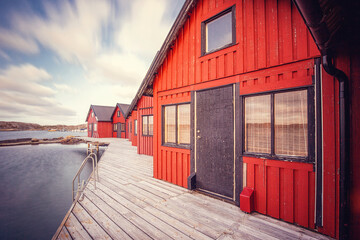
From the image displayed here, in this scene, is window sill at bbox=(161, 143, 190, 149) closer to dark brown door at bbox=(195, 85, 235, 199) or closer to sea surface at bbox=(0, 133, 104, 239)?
dark brown door at bbox=(195, 85, 235, 199)

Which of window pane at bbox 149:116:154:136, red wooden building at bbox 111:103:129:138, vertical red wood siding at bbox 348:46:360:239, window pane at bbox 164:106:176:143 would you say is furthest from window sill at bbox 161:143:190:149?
red wooden building at bbox 111:103:129:138

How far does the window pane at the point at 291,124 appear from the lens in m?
2.79

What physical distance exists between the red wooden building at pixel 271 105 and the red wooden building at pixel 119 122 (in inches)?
896

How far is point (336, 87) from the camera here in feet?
7.98

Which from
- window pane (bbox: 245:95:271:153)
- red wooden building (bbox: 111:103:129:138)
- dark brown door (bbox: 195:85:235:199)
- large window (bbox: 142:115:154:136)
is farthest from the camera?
red wooden building (bbox: 111:103:129:138)

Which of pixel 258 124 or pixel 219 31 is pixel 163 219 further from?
pixel 219 31

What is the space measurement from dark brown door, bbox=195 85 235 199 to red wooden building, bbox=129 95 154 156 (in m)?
6.89

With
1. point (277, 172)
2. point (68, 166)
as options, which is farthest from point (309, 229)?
point (68, 166)

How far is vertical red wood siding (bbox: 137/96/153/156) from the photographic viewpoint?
10727 mm

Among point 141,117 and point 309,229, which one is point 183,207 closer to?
point 309,229

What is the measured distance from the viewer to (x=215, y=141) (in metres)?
3.96

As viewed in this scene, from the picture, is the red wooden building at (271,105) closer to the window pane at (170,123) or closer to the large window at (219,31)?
the large window at (219,31)

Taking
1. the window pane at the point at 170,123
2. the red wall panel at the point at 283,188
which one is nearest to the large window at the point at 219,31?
the window pane at the point at 170,123

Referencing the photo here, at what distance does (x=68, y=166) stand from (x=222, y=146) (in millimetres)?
13409
